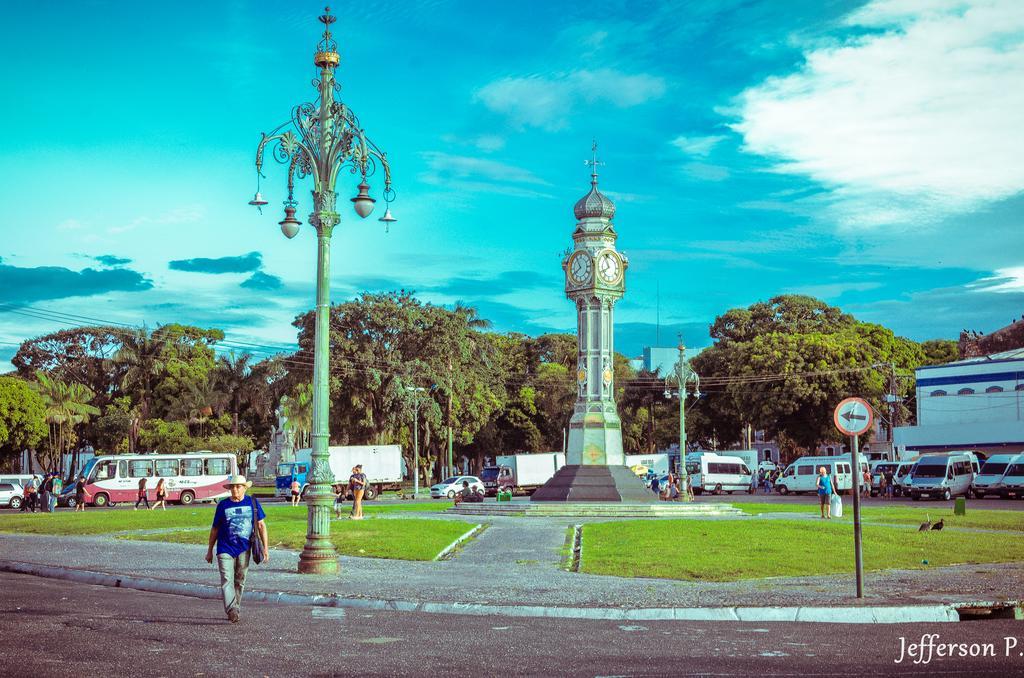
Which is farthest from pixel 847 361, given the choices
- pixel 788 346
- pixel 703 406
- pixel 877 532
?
pixel 877 532

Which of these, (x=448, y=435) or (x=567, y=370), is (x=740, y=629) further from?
(x=567, y=370)

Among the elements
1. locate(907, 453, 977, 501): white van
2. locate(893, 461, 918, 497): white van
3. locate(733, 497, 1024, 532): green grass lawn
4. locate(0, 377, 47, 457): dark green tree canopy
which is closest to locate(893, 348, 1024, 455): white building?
locate(893, 461, 918, 497): white van

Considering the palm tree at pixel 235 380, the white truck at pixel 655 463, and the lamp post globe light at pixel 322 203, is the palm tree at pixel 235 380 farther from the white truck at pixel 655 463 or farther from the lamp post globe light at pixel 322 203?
the lamp post globe light at pixel 322 203

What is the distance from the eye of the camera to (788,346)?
7506 centimetres

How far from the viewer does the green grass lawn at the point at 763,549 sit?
17.0m

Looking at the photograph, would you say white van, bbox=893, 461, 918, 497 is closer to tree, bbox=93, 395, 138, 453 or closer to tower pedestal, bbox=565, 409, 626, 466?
tower pedestal, bbox=565, 409, 626, 466

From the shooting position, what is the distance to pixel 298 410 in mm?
73188

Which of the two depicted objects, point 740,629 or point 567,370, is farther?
point 567,370

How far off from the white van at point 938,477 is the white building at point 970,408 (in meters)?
15.5

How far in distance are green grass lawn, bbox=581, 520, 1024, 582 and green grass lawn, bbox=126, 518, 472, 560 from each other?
10.3 ft

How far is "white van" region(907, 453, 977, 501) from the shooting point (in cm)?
5072

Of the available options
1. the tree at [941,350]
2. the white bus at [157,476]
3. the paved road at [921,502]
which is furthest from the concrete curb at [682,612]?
the tree at [941,350]

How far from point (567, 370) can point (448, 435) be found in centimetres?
2159

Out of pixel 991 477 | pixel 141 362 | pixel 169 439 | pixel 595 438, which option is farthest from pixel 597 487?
pixel 141 362
